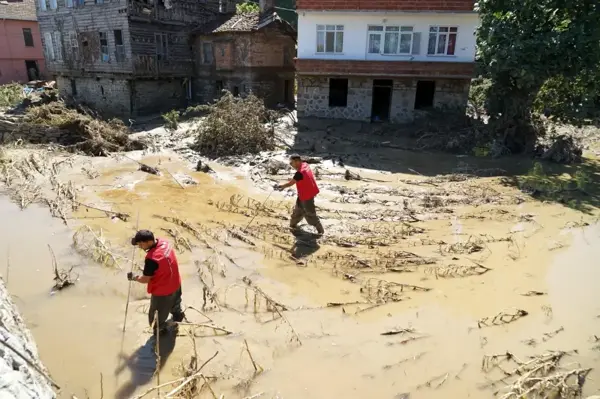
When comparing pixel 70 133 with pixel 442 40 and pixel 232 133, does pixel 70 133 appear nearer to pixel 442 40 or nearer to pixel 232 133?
pixel 232 133

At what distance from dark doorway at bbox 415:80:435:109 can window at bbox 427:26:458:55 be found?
2.48m

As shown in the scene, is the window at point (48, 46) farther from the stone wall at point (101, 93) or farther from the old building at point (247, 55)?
the old building at point (247, 55)

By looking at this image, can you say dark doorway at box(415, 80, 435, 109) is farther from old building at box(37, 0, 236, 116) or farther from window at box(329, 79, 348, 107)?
old building at box(37, 0, 236, 116)

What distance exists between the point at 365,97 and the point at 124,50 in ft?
45.3

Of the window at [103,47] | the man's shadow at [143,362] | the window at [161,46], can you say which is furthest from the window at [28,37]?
the man's shadow at [143,362]

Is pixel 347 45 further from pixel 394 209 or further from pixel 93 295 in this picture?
pixel 93 295

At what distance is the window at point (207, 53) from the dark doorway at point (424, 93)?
12.9 metres

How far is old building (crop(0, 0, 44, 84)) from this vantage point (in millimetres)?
32344

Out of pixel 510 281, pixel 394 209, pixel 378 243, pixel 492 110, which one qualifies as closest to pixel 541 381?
pixel 510 281

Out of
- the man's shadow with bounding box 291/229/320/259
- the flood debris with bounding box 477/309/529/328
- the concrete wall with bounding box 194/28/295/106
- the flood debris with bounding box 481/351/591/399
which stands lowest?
the man's shadow with bounding box 291/229/320/259

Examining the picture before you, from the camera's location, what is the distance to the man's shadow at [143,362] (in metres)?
4.64

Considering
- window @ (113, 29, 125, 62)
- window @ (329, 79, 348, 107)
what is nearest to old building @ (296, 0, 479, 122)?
window @ (329, 79, 348, 107)

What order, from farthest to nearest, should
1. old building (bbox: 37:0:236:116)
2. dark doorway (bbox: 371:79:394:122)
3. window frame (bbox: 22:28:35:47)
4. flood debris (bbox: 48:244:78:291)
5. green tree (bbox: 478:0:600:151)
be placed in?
window frame (bbox: 22:28:35:47) → old building (bbox: 37:0:236:116) → dark doorway (bbox: 371:79:394:122) → green tree (bbox: 478:0:600:151) → flood debris (bbox: 48:244:78:291)

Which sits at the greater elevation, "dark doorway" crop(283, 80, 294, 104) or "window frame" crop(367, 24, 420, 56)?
"window frame" crop(367, 24, 420, 56)
